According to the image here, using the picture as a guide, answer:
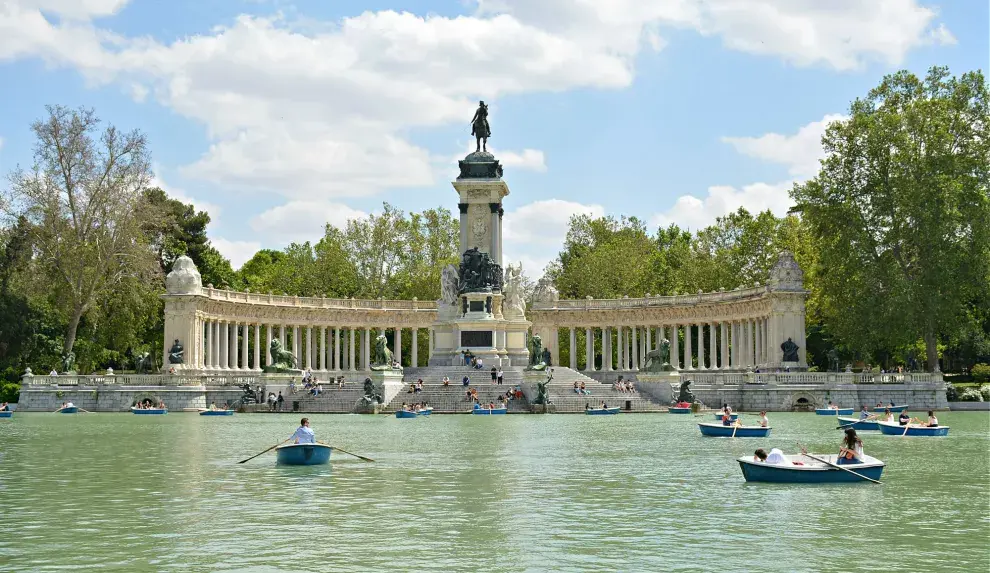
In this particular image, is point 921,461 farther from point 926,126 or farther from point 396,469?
point 926,126

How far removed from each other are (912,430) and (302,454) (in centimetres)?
2197

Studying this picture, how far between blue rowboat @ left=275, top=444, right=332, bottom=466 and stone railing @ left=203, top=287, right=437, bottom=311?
50.4m

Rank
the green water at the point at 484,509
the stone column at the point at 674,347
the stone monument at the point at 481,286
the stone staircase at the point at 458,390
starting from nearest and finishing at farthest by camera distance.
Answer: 1. the green water at the point at 484,509
2. the stone staircase at the point at 458,390
3. the stone monument at the point at 481,286
4. the stone column at the point at 674,347

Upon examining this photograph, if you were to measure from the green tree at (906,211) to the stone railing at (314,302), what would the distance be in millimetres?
32310

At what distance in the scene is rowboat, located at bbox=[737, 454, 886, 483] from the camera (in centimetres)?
2511

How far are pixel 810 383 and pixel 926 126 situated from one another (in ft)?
53.4

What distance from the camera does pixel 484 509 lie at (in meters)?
21.7

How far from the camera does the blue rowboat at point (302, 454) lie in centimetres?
2942

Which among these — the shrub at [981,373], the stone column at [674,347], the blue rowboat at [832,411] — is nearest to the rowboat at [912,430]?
the blue rowboat at [832,411]

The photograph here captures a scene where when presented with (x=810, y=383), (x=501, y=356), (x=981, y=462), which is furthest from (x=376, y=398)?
(x=981, y=462)

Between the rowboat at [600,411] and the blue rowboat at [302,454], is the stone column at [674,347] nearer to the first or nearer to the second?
the rowboat at [600,411]

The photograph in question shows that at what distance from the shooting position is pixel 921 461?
100 feet

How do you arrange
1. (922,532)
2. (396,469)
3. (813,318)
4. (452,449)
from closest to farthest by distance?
(922,532)
(396,469)
(452,449)
(813,318)

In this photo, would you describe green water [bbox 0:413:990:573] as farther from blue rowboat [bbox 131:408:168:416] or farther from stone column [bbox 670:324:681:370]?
stone column [bbox 670:324:681:370]
